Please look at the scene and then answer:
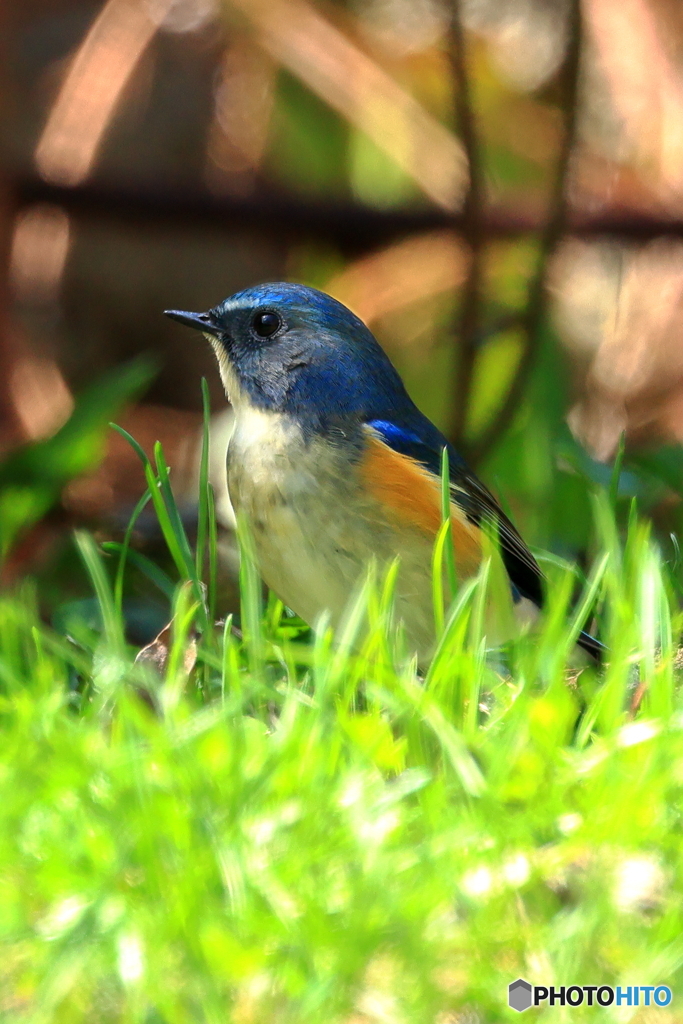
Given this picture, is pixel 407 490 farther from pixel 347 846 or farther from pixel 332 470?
pixel 347 846

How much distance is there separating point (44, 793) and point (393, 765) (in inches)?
20.9

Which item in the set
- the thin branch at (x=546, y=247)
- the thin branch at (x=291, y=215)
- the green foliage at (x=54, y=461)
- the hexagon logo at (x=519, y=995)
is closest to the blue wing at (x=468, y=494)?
the thin branch at (x=546, y=247)

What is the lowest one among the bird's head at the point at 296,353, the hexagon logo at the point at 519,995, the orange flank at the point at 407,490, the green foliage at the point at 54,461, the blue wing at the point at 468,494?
the green foliage at the point at 54,461

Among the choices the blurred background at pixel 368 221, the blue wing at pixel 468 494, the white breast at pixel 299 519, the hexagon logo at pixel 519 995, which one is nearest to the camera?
the hexagon logo at pixel 519 995

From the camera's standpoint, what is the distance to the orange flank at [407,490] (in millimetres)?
2936

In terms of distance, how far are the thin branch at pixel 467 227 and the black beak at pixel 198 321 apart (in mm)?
1316

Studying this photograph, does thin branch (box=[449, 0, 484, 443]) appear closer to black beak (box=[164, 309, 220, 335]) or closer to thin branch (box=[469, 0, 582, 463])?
thin branch (box=[469, 0, 582, 463])

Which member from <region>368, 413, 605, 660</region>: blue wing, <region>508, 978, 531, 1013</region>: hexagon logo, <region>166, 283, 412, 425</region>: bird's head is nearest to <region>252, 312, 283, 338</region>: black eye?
<region>166, 283, 412, 425</region>: bird's head

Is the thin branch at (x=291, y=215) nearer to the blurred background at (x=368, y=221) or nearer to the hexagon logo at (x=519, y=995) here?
the blurred background at (x=368, y=221)

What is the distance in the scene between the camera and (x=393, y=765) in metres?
1.95

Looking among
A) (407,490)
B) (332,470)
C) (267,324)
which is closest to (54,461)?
(267,324)

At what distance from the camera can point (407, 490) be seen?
2.97 m

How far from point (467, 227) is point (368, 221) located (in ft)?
2.91

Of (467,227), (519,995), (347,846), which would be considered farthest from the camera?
(467,227)
